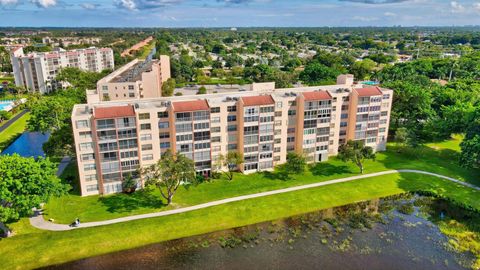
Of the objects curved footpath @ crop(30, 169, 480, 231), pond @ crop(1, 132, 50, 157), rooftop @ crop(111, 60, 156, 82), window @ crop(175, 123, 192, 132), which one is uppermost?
rooftop @ crop(111, 60, 156, 82)

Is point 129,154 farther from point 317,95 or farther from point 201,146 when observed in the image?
point 317,95

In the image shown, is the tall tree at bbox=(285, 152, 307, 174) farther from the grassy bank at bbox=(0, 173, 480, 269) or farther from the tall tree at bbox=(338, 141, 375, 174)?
the tall tree at bbox=(338, 141, 375, 174)

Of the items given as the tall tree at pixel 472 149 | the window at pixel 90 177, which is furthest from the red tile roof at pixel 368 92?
the window at pixel 90 177

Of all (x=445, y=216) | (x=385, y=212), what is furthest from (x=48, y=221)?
(x=445, y=216)

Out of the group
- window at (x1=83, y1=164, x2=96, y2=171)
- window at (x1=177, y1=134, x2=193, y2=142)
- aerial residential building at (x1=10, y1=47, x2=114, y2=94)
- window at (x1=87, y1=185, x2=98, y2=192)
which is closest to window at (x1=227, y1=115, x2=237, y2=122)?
window at (x1=177, y1=134, x2=193, y2=142)

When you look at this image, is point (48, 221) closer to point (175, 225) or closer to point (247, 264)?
point (175, 225)

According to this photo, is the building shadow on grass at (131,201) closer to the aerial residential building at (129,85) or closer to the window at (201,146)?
the window at (201,146)
